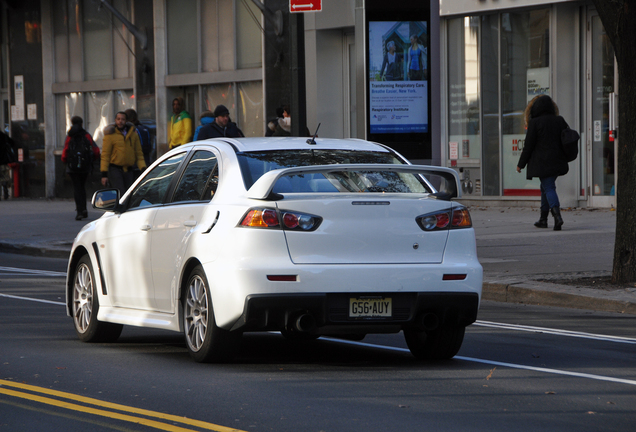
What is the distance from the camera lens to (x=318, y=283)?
6707 mm

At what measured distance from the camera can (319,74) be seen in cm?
2392

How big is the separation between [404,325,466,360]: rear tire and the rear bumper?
1.03ft

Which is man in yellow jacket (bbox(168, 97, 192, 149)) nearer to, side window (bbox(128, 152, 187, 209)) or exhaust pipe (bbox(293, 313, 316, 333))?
side window (bbox(128, 152, 187, 209))

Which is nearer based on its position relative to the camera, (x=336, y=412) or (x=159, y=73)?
(x=336, y=412)

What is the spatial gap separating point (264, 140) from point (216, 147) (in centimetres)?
36

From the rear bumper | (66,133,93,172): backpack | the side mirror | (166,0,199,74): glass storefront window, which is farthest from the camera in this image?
(166,0,199,74): glass storefront window

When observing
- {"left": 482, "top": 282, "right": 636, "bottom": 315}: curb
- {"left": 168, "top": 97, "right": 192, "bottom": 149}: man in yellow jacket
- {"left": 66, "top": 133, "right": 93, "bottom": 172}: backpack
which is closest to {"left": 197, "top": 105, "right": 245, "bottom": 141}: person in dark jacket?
{"left": 168, "top": 97, "right": 192, "bottom": 149}: man in yellow jacket

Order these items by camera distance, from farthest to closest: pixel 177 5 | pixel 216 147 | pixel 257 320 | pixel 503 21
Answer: pixel 177 5
pixel 503 21
pixel 216 147
pixel 257 320

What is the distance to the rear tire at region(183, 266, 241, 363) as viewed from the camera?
6969mm

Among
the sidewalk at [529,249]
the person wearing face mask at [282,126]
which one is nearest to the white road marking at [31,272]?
the sidewalk at [529,249]

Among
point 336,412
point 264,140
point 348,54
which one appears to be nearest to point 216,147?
point 264,140

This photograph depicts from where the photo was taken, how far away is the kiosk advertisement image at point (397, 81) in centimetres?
1556

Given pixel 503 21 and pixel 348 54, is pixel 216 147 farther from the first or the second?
pixel 348 54

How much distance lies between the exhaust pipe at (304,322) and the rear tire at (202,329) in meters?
0.47
